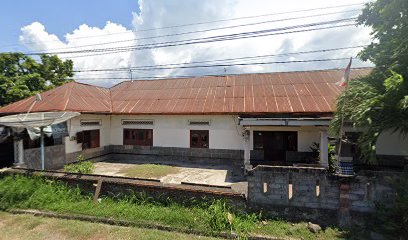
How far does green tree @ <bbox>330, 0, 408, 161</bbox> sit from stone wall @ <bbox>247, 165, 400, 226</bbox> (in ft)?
2.62

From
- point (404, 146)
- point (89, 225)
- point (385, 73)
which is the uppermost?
point (385, 73)

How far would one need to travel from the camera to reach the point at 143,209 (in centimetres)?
621

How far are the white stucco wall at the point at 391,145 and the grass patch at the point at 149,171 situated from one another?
9.61m

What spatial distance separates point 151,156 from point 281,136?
7.72 m

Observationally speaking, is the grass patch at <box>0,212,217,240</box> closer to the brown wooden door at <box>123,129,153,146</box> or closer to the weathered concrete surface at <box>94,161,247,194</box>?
the weathered concrete surface at <box>94,161,247,194</box>

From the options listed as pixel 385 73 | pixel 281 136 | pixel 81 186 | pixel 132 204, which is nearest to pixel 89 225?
pixel 132 204

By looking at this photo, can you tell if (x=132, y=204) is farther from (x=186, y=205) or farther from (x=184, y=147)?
(x=184, y=147)

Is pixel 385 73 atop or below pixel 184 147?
atop

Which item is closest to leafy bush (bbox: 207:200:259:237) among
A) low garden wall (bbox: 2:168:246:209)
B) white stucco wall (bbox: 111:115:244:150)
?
low garden wall (bbox: 2:168:246:209)

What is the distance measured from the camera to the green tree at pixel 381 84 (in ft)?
17.0

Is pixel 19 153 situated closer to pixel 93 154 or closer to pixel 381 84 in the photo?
pixel 93 154

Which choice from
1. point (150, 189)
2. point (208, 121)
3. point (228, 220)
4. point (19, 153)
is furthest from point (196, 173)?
point (19, 153)

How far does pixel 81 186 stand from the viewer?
7.26 metres

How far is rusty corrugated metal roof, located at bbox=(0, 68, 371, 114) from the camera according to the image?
11953mm
